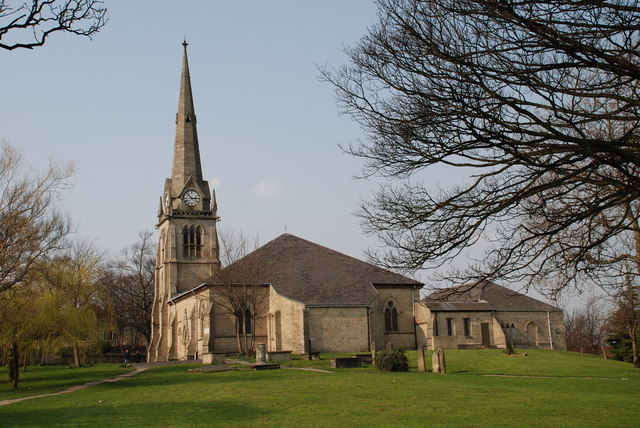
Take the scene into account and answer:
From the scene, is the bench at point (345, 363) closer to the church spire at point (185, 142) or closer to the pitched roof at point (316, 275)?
the pitched roof at point (316, 275)

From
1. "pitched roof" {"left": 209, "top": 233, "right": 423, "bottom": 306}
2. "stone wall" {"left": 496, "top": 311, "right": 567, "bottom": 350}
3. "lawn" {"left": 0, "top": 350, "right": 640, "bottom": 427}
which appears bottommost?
"lawn" {"left": 0, "top": 350, "right": 640, "bottom": 427}

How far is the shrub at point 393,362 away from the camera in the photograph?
94.8 feet

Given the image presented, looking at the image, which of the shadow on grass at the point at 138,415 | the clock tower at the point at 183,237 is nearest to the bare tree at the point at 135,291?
the clock tower at the point at 183,237

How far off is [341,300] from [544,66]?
37.5 meters

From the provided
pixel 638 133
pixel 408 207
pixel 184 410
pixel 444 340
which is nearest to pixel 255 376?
pixel 184 410

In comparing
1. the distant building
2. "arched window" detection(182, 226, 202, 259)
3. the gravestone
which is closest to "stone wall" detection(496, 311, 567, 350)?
the distant building

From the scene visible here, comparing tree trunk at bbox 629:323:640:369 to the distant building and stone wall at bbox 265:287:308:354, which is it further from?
stone wall at bbox 265:287:308:354

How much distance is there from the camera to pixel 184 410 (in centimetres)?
1734

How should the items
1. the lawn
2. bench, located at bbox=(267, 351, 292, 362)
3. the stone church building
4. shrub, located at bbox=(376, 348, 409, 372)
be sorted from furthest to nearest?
the stone church building, bench, located at bbox=(267, 351, 292, 362), shrub, located at bbox=(376, 348, 409, 372), the lawn

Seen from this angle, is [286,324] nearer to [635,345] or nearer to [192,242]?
[192,242]

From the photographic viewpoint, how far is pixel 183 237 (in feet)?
193

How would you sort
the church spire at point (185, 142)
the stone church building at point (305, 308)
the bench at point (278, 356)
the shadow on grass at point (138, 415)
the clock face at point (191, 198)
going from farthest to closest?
the church spire at point (185, 142) < the clock face at point (191, 198) < the stone church building at point (305, 308) < the bench at point (278, 356) < the shadow on grass at point (138, 415)

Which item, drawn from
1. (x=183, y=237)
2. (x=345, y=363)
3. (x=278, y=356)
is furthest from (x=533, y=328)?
(x=183, y=237)

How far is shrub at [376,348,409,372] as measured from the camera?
2889 centimetres
